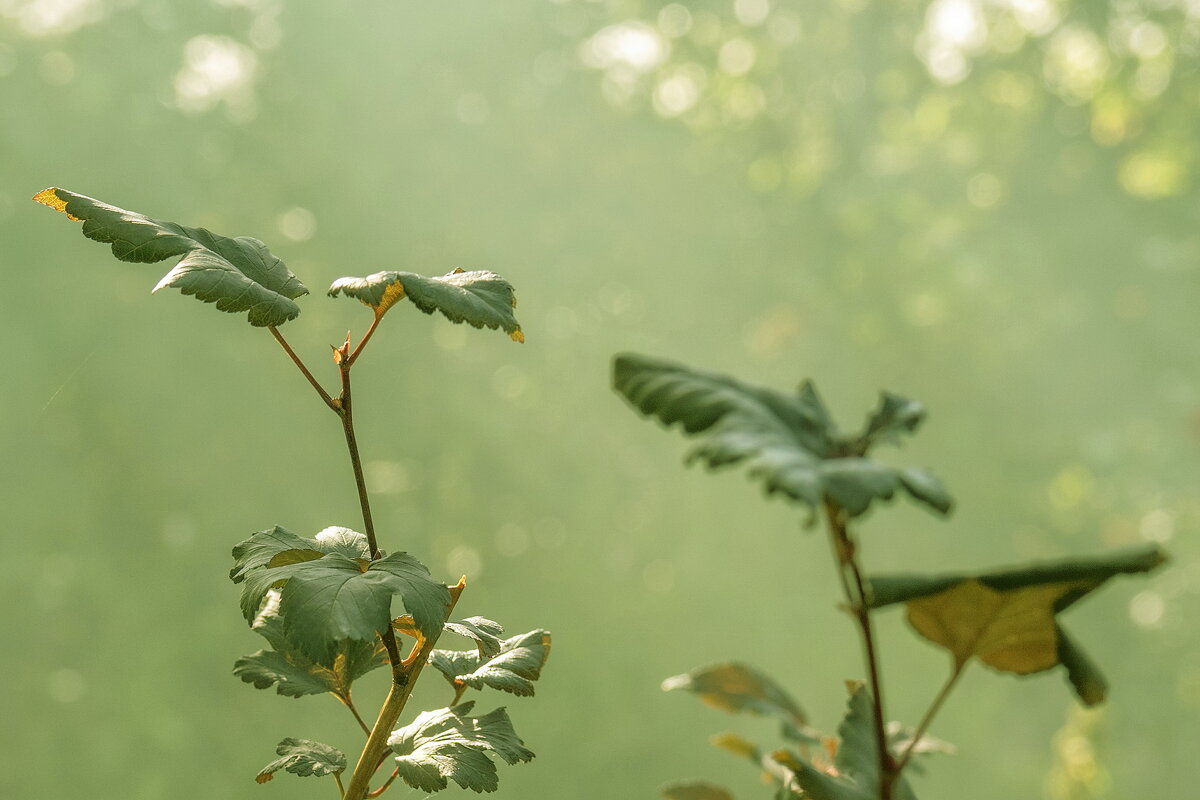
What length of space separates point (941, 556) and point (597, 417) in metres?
Answer: 2.40

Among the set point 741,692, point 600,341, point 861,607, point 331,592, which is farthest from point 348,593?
point 600,341

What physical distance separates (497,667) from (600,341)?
171 inches

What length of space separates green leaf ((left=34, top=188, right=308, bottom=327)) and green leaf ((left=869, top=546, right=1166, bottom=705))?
0.28 metres

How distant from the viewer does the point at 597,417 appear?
4793 mm

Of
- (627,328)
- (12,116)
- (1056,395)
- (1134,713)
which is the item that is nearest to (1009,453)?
(1056,395)

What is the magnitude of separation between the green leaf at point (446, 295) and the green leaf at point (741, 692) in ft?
1.07

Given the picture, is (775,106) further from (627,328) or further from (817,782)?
(817,782)

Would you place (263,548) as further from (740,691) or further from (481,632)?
(740,691)

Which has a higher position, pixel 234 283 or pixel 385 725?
pixel 234 283

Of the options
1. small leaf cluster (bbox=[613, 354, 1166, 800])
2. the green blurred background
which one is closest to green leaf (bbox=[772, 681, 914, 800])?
small leaf cluster (bbox=[613, 354, 1166, 800])

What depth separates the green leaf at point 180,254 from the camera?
1.17ft

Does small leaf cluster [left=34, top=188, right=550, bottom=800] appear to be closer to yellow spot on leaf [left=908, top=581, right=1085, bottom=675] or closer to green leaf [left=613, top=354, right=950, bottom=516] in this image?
green leaf [left=613, top=354, right=950, bottom=516]

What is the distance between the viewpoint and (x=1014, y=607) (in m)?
0.42

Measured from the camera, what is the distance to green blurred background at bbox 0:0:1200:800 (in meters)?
3.57
